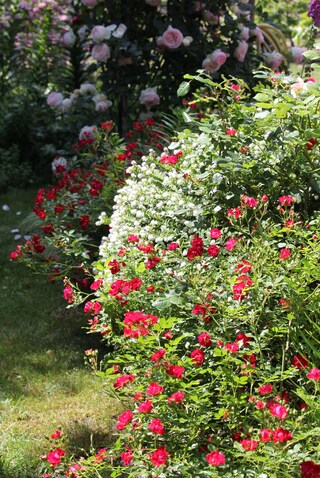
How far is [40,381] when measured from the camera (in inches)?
130

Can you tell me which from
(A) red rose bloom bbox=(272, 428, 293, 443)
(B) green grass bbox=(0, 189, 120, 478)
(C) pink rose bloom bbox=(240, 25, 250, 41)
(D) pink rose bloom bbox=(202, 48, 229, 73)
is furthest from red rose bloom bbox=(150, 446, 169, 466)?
(C) pink rose bloom bbox=(240, 25, 250, 41)

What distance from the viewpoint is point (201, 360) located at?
2176 millimetres

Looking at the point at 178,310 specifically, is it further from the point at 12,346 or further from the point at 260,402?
the point at 12,346

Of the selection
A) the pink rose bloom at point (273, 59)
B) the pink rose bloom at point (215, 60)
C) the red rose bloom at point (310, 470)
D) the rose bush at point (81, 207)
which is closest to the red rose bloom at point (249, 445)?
the red rose bloom at point (310, 470)

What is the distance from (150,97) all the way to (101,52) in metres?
0.49

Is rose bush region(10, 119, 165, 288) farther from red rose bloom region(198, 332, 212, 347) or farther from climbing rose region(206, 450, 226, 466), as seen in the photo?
climbing rose region(206, 450, 226, 466)

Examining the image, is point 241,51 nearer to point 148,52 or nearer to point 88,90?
point 148,52

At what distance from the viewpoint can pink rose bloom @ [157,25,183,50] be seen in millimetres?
5102

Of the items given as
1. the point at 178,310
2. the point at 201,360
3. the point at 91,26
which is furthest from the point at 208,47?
the point at 201,360

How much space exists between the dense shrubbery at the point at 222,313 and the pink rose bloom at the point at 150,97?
203 centimetres

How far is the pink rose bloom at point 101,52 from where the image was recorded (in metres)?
5.22

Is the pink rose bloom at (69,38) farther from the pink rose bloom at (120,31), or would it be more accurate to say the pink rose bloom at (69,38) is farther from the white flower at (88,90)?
the pink rose bloom at (120,31)

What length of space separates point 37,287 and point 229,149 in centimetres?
195

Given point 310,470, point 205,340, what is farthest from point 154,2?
point 310,470
